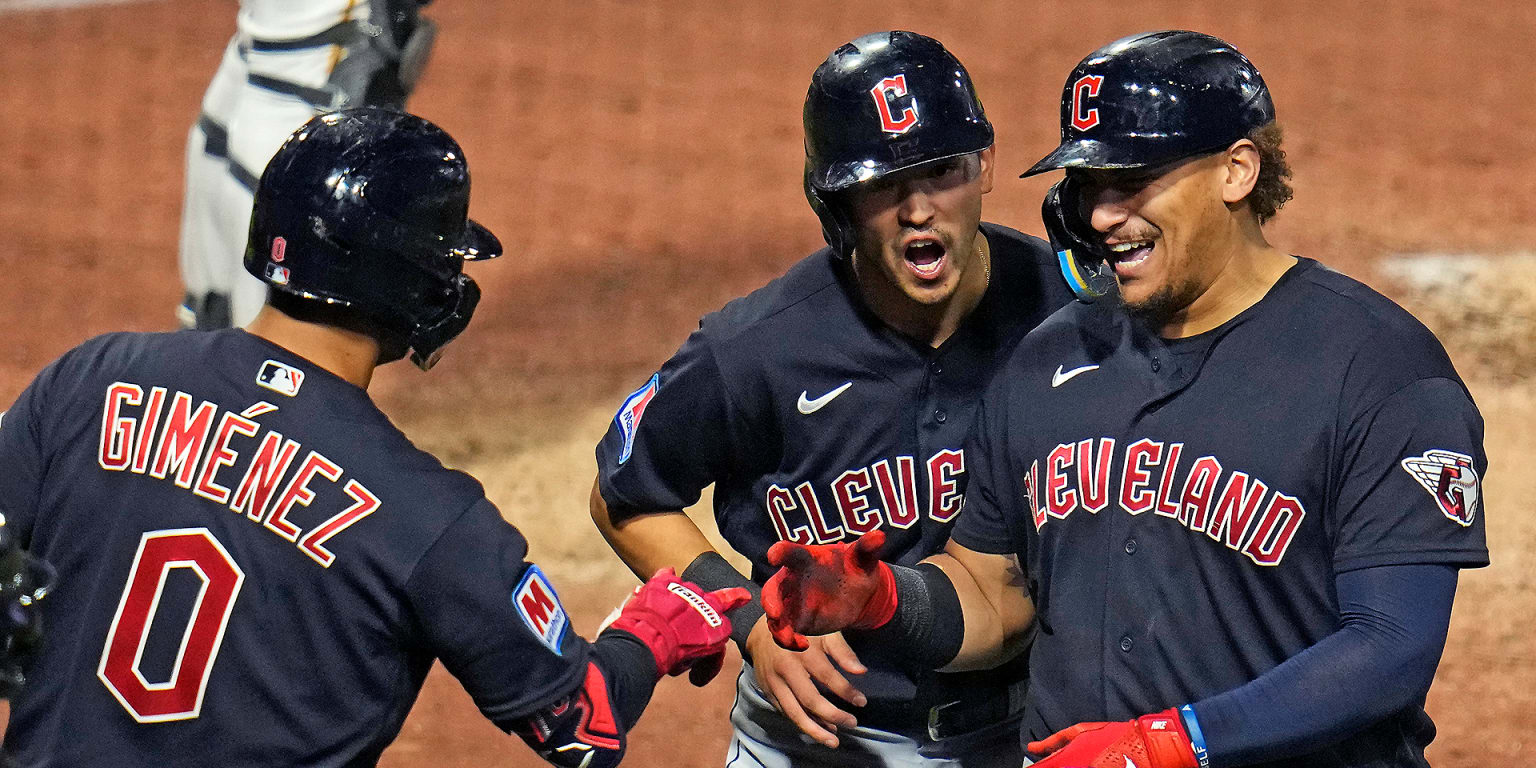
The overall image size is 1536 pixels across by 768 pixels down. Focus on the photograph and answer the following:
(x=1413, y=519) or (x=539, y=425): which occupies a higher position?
(x=1413, y=519)

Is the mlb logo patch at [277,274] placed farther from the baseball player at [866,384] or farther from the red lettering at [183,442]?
the baseball player at [866,384]

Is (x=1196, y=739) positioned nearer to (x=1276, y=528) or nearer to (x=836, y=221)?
(x=1276, y=528)

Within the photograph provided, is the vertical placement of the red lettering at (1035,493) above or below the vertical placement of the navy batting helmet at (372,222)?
below

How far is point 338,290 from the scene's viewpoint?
274 centimetres

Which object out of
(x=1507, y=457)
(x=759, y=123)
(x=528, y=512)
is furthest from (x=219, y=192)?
(x=759, y=123)

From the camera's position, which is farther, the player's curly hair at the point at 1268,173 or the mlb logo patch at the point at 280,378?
the player's curly hair at the point at 1268,173

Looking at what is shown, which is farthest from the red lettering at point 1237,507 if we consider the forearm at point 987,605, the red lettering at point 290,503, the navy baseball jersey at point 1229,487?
the red lettering at point 290,503

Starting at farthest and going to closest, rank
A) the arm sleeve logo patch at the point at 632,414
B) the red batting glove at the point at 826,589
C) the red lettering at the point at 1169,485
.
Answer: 1. the arm sleeve logo patch at the point at 632,414
2. the red batting glove at the point at 826,589
3. the red lettering at the point at 1169,485

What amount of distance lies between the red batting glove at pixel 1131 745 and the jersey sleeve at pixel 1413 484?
340 mm

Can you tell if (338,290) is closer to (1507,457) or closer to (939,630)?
(939,630)

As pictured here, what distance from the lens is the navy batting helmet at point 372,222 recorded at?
9.04 feet

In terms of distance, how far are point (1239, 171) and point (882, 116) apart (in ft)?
2.30

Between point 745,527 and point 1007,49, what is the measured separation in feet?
31.0

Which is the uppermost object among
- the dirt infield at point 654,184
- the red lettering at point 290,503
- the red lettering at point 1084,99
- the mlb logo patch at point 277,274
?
the red lettering at point 1084,99
